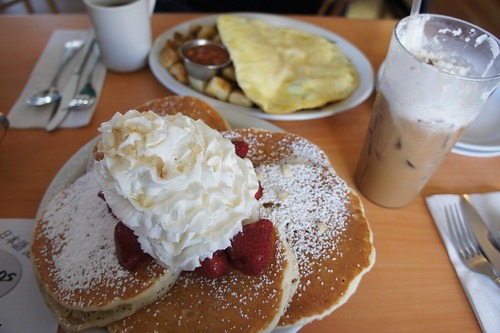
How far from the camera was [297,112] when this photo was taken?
1.28 meters

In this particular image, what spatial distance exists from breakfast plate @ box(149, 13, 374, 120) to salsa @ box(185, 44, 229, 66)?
0.38 ft

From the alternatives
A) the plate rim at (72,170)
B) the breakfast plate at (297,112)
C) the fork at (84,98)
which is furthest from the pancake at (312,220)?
the fork at (84,98)

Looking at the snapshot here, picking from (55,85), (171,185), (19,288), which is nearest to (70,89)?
(55,85)

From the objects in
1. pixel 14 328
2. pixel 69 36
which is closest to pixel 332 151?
pixel 14 328

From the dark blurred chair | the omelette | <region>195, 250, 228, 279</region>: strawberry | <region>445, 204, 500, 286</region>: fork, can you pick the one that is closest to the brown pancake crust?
the omelette

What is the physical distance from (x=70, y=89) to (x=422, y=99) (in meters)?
1.14

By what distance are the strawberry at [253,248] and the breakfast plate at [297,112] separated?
1.72ft

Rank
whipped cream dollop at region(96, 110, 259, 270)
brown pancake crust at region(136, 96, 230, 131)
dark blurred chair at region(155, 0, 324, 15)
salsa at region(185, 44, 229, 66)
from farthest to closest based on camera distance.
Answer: dark blurred chair at region(155, 0, 324, 15)
salsa at region(185, 44, 229, 66)
brown pancake crust at region(136, 96, 230, 131)
whipped cream dollop at region(96, 110, 259, 270)

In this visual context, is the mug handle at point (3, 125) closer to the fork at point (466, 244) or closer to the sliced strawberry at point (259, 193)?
the sliced strawberry at point (259, 193)

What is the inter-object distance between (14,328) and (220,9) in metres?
2.09

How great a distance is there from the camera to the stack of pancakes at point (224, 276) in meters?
0.73

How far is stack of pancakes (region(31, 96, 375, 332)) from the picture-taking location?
2.41 feet

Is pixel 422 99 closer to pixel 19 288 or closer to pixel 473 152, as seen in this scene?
pixel 473 152

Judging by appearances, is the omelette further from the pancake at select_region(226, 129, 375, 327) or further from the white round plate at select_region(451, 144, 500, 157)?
the white round plate at select_region(451, 144, 500, 157)
